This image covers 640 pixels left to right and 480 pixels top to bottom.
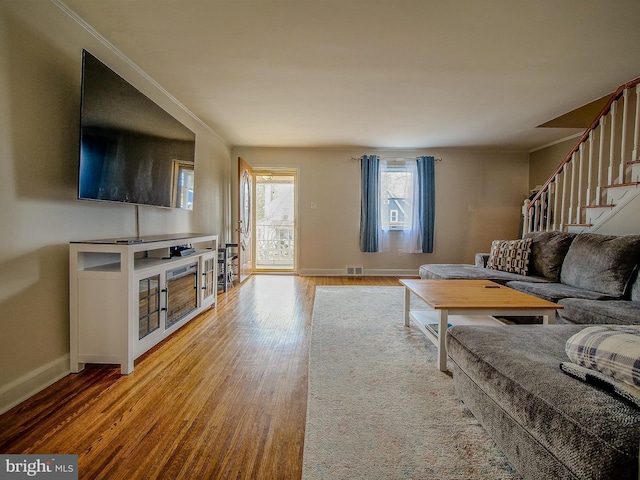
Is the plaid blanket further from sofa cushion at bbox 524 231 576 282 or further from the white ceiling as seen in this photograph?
sofa cushion at bbox 524 231 576 282

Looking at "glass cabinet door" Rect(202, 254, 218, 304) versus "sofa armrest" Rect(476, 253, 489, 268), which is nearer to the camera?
"glass cabinet door" Rect(202, 254, 218, 304)

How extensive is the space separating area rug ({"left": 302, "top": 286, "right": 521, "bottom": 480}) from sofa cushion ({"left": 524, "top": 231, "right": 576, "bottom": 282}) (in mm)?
1659

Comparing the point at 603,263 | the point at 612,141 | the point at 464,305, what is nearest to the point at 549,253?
the point at 603,263

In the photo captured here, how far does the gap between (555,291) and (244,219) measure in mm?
4257

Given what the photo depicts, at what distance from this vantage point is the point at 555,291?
2.62 meters

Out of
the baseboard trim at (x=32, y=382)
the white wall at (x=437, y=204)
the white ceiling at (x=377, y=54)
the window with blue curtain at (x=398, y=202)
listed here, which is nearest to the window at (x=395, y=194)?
the window with blue curtain at (x=398, y=202)

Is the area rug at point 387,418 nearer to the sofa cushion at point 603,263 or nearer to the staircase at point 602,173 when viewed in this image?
the sofa cushion at point 603,263

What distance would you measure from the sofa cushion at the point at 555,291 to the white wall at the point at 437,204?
9.48 feet

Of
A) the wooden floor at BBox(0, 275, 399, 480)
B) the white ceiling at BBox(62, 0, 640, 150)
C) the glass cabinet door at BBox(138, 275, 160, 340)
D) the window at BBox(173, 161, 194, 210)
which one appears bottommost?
the wooden floor at BBox(0, 275, 399, 480)

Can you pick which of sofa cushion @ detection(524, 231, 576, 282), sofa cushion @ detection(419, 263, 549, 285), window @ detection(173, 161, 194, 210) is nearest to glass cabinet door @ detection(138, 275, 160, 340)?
window @ detection(173, 161, 194, 210)

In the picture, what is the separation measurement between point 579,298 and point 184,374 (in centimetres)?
295

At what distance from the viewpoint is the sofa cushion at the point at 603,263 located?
2.45 m

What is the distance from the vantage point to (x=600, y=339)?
1023mm

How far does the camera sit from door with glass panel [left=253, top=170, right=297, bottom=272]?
6.61 meters
